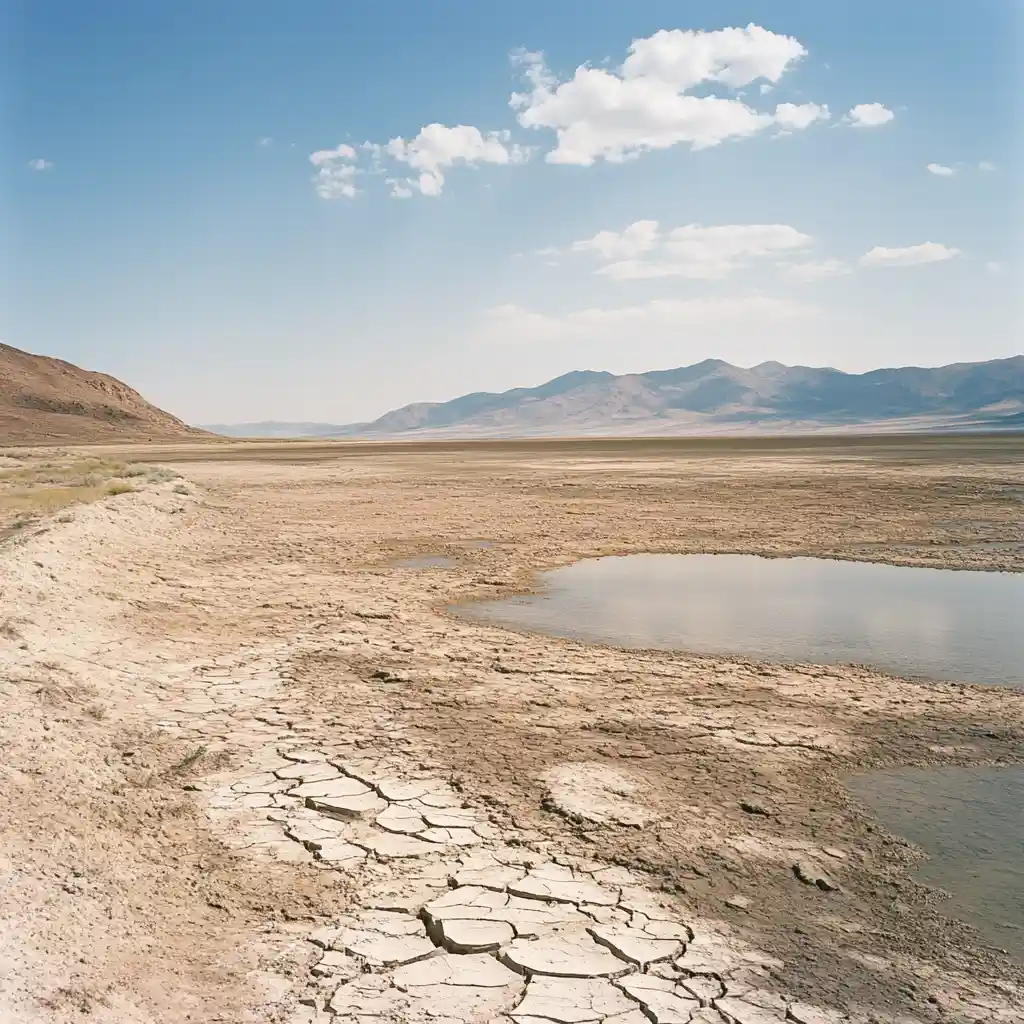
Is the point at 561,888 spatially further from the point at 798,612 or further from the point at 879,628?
the point at 798,612

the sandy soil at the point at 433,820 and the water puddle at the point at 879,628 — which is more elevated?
the sandy soil at the point at 433,820

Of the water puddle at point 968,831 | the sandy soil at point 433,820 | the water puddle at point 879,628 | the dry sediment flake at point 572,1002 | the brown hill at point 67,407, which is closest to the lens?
the dry sediment flake at point 572,1002

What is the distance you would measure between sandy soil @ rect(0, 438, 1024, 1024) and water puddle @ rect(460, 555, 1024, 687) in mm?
696

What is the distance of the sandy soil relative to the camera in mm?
3705

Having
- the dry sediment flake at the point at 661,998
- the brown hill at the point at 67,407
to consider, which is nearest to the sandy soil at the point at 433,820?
the dry sediment flake at the point at 661,998

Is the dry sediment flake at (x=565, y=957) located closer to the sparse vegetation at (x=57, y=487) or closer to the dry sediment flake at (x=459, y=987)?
the dry sediment flake at (x=459, y=987)

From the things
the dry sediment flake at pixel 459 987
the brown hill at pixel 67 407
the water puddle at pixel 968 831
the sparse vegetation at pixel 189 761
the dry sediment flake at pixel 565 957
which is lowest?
the water puddle at pixel 968 831

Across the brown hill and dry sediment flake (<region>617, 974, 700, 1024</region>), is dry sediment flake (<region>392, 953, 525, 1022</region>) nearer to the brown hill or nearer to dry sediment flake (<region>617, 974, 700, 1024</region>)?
dry sediment flake (<region>617, 974, 700, 1024</region>)

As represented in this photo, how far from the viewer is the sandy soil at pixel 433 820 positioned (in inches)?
146

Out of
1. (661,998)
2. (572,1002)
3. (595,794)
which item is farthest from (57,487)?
(661,998)

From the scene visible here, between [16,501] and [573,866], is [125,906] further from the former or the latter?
[16,501]

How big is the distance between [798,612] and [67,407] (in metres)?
118

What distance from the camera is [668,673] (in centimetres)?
848

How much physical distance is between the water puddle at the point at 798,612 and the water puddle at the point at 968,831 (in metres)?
2.62
